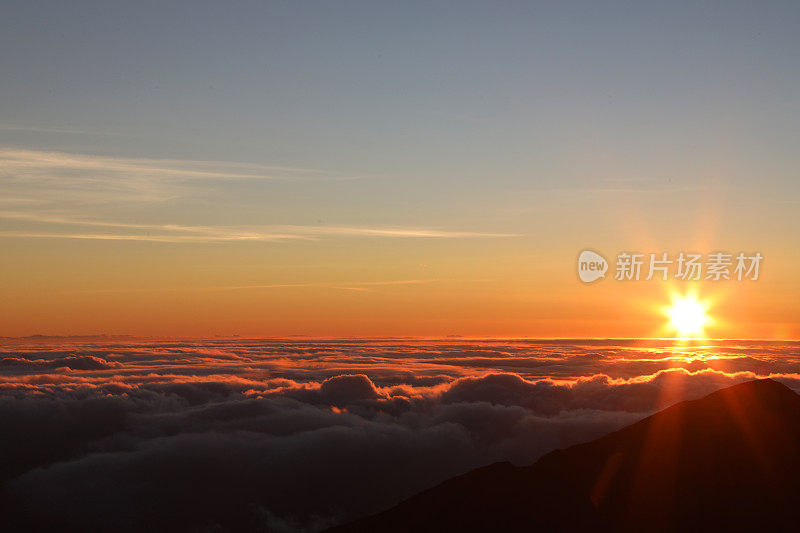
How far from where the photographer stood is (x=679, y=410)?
99250 millimetres

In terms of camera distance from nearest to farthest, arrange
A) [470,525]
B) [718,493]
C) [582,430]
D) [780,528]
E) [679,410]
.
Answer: [780,528]
[718,493]
[470,525]
[679,410]
[582,430]

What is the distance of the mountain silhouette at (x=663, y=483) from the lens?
84625 mm

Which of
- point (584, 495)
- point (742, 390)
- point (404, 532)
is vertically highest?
point (742, 390)

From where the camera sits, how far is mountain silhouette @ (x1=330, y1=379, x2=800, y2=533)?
84.6 meters

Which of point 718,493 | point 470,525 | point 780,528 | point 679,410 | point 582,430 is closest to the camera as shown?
point 780,528

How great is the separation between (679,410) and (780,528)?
2289cm

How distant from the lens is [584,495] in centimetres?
9675

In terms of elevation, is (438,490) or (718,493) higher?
(718,493)

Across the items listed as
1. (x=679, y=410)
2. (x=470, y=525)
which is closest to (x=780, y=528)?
(x=679, y=410)

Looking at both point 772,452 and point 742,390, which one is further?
point 742,390

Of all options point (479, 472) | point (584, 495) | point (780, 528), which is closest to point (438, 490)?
point (479, 472)

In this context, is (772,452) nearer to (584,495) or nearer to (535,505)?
(584,495)

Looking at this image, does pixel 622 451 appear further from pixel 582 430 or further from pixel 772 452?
pixel 582 430

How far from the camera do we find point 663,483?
9175 cm
